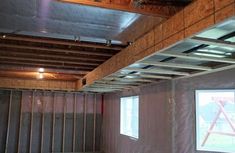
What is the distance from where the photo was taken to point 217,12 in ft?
5.68

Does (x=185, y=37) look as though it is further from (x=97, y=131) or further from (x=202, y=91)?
(x=97, y=131)

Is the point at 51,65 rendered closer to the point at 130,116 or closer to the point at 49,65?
the point at 49,65

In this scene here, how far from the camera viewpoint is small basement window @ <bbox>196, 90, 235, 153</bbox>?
136 inches

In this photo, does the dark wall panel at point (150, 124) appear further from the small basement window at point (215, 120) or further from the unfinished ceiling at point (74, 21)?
the unfinished ceiling at point (74, 21)

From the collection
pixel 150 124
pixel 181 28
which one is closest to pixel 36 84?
pixel 150 124

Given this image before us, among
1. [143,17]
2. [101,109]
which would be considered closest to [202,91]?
[143,17]

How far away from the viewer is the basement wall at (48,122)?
26.3 feet

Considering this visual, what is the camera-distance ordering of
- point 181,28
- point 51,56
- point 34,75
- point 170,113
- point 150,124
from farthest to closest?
point 34,75
point 150,124
point 51,56
point 170,113
point 181,28

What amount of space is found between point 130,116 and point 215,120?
3.09 meters

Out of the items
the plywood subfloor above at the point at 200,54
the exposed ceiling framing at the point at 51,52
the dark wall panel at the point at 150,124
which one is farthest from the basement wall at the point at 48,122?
the plywood subfloor above at the point at 200,54

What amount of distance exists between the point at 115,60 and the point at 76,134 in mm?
5250

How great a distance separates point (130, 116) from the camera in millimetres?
6523

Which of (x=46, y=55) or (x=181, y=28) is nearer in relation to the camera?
(x=181, y=28)

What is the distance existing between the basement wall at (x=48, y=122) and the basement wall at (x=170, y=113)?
2.70 meters
